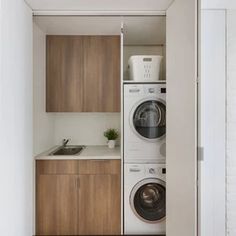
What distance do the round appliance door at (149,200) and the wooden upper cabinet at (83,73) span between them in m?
0.99

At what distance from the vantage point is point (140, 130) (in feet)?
8.73

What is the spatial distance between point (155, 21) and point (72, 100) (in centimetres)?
135

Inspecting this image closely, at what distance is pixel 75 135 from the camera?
3410 mm

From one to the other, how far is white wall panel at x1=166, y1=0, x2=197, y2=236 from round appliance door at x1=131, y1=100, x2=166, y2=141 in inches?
20.2

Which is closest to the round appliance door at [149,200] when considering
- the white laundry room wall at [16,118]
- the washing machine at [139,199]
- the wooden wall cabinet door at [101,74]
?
the washing machine at [139,199]

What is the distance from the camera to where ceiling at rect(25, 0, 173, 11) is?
6.83 ft

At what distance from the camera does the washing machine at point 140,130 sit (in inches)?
104

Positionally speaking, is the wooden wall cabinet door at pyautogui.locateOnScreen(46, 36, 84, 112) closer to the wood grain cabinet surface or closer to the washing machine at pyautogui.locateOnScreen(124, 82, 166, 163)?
the washing machine at pyautogui.locateOnScreen(124, 82, 166, 163)

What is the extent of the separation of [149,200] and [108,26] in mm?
1975

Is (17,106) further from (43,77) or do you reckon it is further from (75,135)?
(75,135)

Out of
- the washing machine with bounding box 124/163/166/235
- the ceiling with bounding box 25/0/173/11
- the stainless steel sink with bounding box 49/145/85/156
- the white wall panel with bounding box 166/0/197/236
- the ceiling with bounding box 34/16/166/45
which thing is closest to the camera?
the white wall panel with bounding box 166/0/197/236
